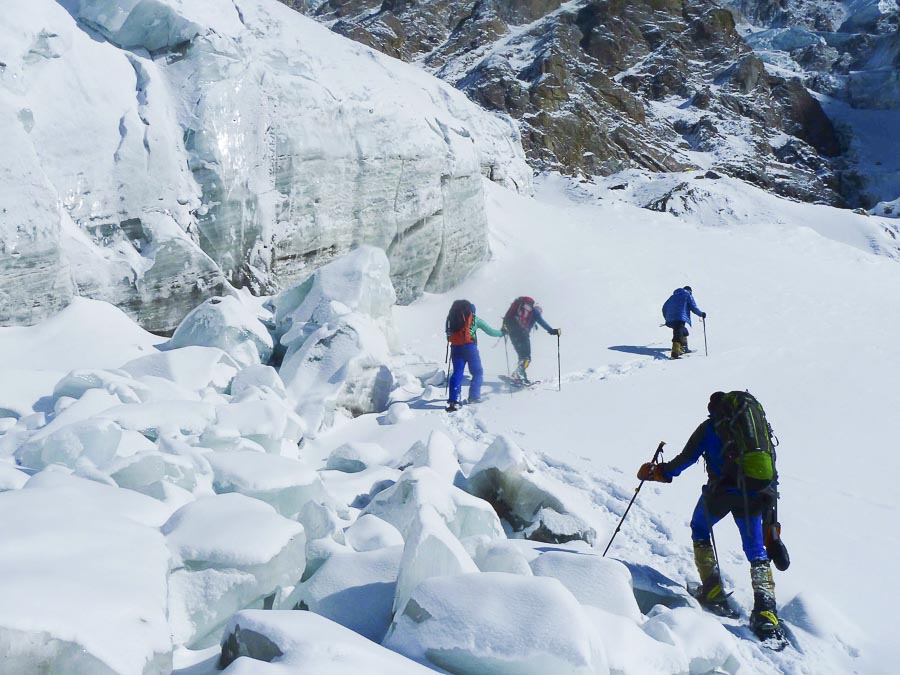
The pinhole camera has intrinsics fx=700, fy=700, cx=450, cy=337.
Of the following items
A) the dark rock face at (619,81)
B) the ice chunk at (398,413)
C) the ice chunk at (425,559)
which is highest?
the dark rock face at (619,81)

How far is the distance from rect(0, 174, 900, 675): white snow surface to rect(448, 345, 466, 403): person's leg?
309mm

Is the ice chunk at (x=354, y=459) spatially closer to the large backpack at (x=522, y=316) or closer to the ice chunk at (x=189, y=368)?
the ice chunk at (x=189, y=368)

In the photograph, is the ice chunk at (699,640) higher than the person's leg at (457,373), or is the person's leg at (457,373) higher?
the ice chunk at (699,640)

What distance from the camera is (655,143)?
56.1 meters

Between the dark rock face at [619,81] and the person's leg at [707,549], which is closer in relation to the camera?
the person's leg at [707,549]

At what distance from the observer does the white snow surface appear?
2.54 m

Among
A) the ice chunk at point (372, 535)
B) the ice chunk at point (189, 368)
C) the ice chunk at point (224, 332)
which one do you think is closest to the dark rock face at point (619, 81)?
the ice chunk at point (224, 332)

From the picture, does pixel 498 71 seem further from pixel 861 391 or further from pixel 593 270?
pixel 861 391

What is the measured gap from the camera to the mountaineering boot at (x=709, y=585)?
392cm

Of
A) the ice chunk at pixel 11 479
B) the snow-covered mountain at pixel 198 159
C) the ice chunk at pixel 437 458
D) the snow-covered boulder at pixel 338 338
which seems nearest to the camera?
the ice chunk at pixel 11 479

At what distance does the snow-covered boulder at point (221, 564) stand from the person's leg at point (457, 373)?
473 centimetres

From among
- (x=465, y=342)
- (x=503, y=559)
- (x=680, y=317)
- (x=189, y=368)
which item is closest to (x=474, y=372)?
(x=465, y=342)

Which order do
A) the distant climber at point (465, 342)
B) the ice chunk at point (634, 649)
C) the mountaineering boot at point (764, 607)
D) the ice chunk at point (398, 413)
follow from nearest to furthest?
the ice chunk at point (634, 649) < the mountaineering boot at point (764, 607) < the ice chunk at point (398, 413) < the distant climber at point (465, 342)

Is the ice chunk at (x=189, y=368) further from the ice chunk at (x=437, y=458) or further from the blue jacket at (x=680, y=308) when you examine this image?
the blue jacket at (x=680, y=308)
